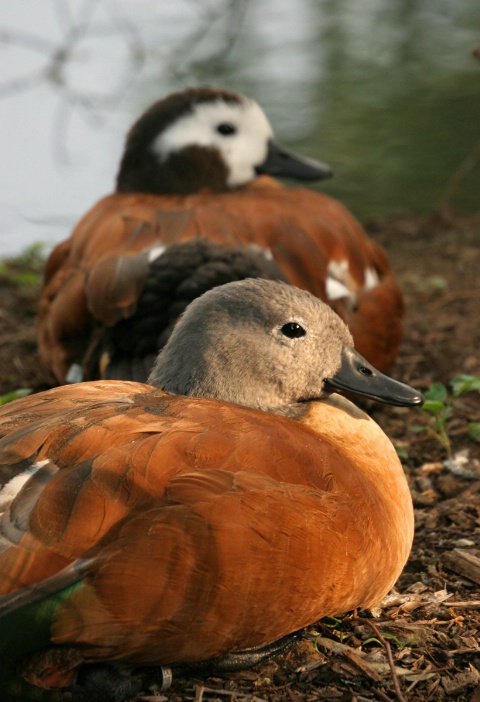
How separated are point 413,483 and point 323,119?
8559 mm

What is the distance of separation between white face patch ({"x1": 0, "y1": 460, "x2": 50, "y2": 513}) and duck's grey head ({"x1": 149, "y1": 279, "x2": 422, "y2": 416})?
2.81ft

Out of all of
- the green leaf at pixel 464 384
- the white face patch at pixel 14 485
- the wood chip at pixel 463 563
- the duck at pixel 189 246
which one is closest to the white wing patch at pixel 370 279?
the duck at pixel 189 246

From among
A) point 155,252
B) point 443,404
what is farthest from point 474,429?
point 155,252

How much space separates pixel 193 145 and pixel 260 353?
2910 millimetres

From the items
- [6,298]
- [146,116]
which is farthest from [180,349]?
[6,298]

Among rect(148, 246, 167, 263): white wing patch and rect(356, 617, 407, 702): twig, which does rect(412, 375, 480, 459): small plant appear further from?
rect(148, 246, 167, 263): white wing patch

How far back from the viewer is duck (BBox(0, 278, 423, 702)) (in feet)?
8.27

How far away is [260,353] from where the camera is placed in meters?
3.51

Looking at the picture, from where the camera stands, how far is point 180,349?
349 cm

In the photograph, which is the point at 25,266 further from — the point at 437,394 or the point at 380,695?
the point at 380,695

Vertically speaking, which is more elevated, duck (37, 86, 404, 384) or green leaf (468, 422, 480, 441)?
duck (37, 86, 404, 384)

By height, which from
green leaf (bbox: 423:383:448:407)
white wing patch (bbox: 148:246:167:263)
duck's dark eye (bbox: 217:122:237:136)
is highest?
duck's dark eye (bbox: 217:122:237:136)

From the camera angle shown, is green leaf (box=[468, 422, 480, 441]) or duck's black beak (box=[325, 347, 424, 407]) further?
green leaf (box=[468, 422, 480, 441])

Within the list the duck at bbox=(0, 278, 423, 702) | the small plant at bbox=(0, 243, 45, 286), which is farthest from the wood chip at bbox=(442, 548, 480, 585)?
the small plant at bbox=(0, 243, 45, 286)
